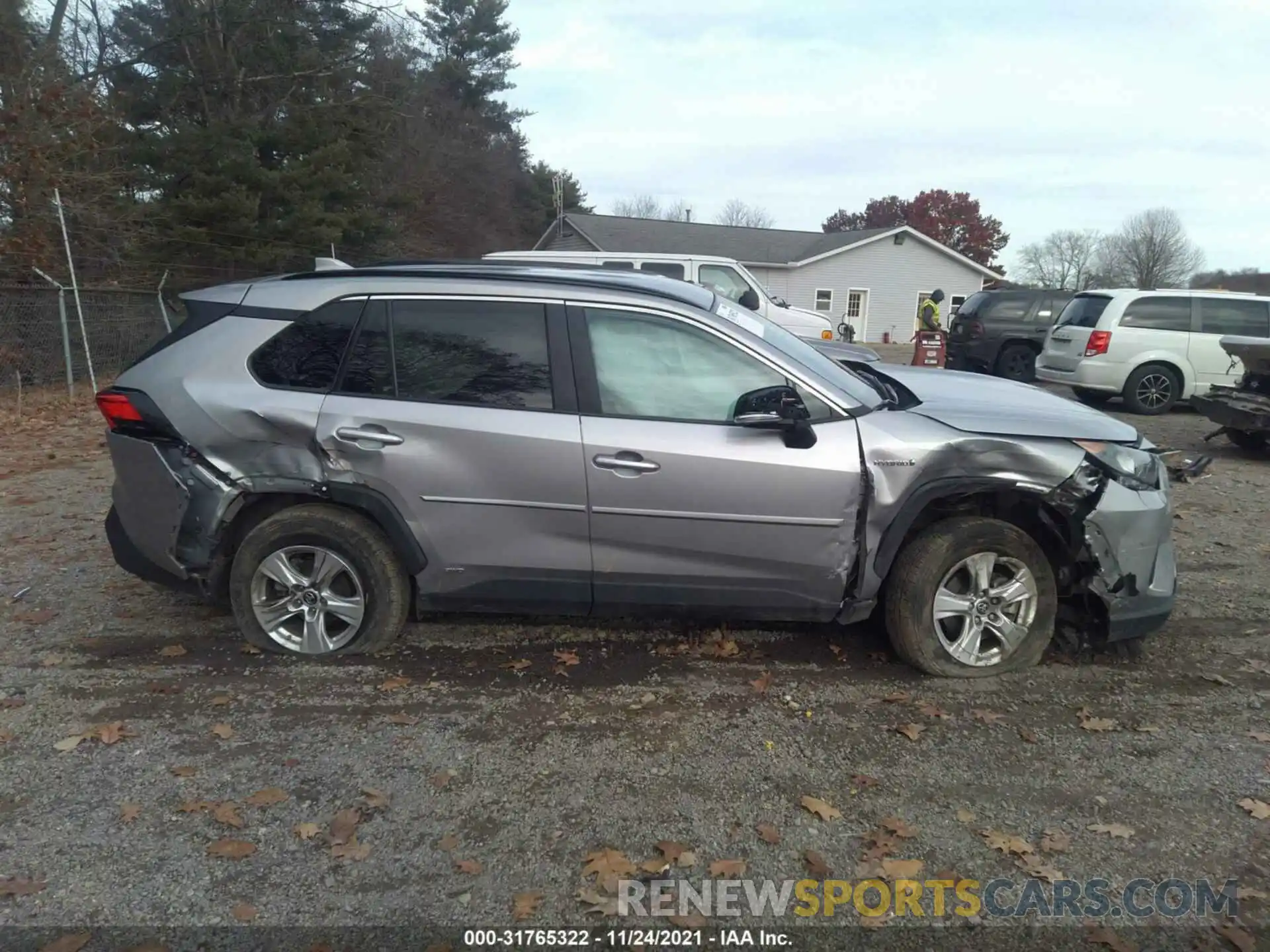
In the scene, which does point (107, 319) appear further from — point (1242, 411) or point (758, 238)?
point (758, 238)

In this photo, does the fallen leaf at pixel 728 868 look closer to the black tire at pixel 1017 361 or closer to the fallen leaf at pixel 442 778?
the fallen leaf at pixel 442 778

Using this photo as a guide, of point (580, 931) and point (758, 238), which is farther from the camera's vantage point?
point (758, 238)

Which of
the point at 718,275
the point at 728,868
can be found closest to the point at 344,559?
the point at 728,868

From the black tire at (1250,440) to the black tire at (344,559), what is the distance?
9.04 m

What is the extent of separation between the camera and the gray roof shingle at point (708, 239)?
34.1m

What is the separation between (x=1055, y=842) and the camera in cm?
290

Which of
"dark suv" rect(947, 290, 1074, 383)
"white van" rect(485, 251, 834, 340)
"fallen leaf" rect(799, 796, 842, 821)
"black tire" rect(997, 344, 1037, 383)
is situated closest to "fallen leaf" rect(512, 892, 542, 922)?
"fallen leaf" rect(799, 796, 842, 821)

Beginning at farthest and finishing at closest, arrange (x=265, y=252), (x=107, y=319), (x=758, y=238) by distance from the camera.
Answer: (x=758, y=238), (x=265, y=252), (x=107, y=319)

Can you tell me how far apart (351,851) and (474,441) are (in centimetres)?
174

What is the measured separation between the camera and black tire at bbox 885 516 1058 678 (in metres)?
3.87

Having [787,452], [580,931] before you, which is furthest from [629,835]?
[787,452]

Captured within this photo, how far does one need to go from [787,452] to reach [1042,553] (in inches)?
49.7

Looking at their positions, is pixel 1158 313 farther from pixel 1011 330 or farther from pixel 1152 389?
pixel 1011 330

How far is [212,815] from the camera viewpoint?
3006 mm
